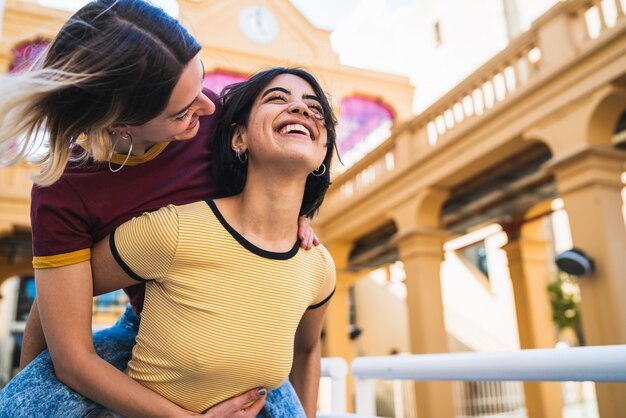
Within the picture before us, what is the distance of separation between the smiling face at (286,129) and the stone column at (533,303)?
7696mm

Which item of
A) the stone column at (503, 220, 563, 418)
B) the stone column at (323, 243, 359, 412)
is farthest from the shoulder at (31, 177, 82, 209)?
the stone column at (323, 243, 359, 412)

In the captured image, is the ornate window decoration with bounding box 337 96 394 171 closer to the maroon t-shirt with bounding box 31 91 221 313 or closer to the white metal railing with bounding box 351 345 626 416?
the white metal railing with bounding box 351 345 626 416

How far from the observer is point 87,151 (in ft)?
3.63

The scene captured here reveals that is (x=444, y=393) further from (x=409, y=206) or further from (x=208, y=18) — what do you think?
(x=208, y=18)

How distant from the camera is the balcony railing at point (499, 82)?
17.6 ft

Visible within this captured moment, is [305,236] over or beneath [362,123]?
beneath

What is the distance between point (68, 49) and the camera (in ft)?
3.22

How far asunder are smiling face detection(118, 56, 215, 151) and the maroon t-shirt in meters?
0.09

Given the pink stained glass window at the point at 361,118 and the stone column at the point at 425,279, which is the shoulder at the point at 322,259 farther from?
the pink stained glass window at the point at 361,118

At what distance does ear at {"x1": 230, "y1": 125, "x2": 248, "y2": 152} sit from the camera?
1299mm

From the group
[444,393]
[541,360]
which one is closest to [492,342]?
[444,393]

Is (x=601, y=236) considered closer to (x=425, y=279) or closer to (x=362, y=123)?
(x=425, y=279)

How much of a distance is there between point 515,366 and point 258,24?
13521mm

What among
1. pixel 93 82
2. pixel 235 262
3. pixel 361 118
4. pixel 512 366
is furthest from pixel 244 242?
pixel 361 118
